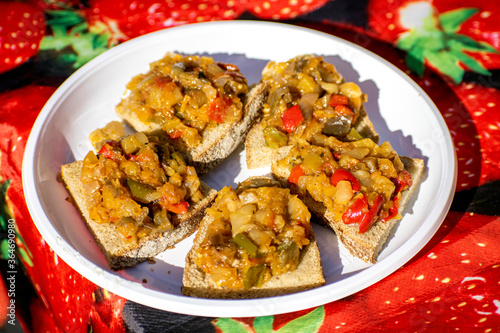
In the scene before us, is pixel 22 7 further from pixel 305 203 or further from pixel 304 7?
pixel 305 203

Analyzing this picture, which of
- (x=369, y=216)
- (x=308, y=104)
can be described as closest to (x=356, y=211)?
(x=369, y=216)

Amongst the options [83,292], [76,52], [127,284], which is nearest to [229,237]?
[127,284]

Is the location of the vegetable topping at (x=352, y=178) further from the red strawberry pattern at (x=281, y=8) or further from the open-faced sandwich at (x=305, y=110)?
the red strawberry pattern at (x=281, y=8)

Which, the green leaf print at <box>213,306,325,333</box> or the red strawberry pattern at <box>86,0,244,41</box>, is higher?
the red strawberry pattern at <box>86,0,244,41</box>

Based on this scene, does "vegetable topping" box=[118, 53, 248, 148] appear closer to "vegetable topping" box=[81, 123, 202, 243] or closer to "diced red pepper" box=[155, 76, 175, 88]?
"diced red pepper" box=[155, 76, 175, 88]

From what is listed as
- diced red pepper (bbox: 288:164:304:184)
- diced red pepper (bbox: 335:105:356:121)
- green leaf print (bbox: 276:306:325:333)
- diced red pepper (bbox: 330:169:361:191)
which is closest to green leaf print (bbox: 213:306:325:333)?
green leaf print (bbox: 276:306:325:333)

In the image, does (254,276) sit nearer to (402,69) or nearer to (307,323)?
(307,323)
